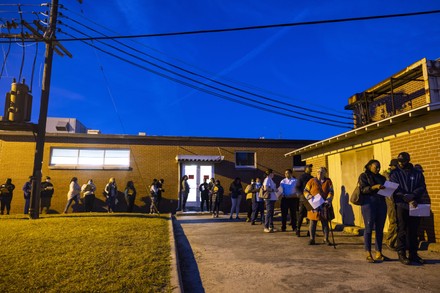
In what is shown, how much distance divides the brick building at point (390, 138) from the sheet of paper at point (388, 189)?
1.96 meters

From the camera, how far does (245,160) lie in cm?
1905

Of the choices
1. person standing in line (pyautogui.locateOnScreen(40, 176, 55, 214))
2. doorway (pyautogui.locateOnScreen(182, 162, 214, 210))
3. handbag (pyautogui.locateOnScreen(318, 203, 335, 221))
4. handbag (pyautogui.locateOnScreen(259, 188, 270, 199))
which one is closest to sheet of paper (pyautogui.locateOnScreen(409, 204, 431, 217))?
handbag (pyautogui.locateOnScreen(318, 203, 335, 221))

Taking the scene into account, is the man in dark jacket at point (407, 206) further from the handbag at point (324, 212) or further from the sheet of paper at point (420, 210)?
the handbag at point (324, 212)

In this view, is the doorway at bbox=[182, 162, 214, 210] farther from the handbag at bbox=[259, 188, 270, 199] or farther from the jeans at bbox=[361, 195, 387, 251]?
the jeans at bbox=[361, 195, 387, 251]

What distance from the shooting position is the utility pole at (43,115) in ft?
33.7

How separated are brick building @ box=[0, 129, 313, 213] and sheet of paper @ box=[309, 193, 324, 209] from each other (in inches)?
440

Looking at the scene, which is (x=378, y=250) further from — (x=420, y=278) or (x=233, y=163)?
(x=233, y=163)

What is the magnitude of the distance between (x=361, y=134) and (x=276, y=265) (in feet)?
17.2

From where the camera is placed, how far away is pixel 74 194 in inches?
532

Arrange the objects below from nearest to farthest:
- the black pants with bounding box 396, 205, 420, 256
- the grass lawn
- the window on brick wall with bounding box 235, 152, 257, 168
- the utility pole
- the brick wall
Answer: the grass lawn, the black pants with bounding box 396, 205, 420, 256, the brick wall, the utility pole, the window on brick wall with bounding box 235, 152, 257, 168

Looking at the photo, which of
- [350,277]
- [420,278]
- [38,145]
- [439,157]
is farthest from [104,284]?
[38,145]

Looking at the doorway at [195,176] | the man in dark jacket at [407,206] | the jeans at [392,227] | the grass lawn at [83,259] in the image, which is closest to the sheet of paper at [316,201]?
the jeans at [392,227]

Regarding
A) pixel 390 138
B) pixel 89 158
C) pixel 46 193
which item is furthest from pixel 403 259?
pixel 89 158

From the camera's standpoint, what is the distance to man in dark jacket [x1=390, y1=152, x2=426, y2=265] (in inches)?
206
